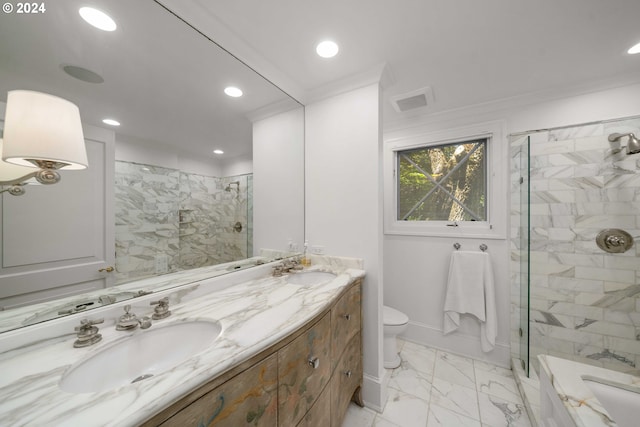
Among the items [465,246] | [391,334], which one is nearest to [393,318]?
[391,334]

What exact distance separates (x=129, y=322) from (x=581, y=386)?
1929mm

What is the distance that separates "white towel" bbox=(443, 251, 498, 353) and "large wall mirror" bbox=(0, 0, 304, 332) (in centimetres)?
177

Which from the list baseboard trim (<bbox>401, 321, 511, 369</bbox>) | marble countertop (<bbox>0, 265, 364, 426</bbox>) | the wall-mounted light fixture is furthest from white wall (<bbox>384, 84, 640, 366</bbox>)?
the wall-mounted light fixture

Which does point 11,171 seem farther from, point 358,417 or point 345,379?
point 358,417

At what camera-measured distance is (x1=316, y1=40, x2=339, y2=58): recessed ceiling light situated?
4.32ft

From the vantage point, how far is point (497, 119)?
1949 millimetres

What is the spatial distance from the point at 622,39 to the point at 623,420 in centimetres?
198

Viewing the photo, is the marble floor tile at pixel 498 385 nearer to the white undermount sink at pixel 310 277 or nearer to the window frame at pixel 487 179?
the window frame at pixel 487 179

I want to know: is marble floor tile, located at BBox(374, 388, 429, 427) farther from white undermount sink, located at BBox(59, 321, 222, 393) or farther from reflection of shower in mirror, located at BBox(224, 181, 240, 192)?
reflection of shower in mirror, located at BBox(224, 181, 240, 192)

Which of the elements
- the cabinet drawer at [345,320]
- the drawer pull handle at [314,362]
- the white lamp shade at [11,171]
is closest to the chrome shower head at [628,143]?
the cabinet drawer at [345,320]

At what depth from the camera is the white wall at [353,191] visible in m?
1.54

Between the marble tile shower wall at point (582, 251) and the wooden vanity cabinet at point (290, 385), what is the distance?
164cm

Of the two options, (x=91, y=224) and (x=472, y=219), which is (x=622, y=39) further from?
(x=91, y=224)

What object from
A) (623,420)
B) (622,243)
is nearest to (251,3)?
(623,420)
